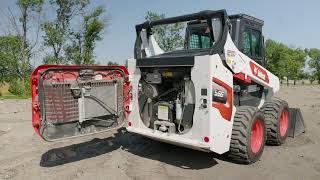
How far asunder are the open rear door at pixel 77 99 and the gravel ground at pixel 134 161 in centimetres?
60

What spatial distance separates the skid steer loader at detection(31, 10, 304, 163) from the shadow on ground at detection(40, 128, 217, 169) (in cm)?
55

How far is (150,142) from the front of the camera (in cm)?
723

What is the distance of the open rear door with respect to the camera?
16.7 feet

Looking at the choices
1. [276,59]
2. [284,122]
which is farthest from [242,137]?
[276,59]

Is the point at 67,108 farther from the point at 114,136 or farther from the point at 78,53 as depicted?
the point at 78,53

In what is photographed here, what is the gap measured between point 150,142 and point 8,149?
Result: 9.46 feet

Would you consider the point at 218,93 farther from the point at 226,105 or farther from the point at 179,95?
the point at 179,95

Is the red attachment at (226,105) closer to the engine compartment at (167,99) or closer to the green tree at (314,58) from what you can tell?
the engine compartment at (167,99)

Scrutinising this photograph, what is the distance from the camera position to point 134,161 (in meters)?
5.93

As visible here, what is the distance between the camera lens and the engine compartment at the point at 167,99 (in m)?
5.46

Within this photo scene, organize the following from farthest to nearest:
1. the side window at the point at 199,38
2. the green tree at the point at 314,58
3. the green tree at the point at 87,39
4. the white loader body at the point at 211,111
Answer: the green tree at the point at 314,58, the green tree at the point at 87,39, the side window at the point at 199,38, the white loader body at the point at 211,111

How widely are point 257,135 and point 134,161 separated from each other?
2.20 m

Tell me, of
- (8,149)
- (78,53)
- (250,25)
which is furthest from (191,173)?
(78,53)

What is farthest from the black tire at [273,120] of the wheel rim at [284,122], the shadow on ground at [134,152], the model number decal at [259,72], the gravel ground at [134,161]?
the shadow on ground at [134,152]
